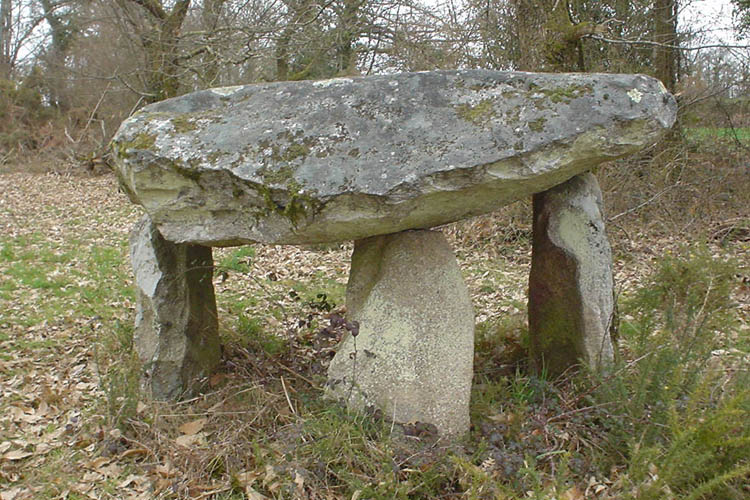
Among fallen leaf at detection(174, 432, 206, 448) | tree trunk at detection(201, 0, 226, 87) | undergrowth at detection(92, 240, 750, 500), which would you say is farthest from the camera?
tree trunk at detection(201, 0, 226, 87)

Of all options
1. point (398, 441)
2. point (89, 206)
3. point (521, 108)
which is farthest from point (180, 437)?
point (89, 206)

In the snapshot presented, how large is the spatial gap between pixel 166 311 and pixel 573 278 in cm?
212

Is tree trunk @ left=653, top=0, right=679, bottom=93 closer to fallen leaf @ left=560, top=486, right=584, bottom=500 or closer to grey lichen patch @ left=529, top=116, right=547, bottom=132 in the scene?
grey lichen patch @ left=529, top=116, right=547, bottom=132

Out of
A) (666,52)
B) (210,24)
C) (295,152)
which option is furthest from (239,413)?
(210,24)

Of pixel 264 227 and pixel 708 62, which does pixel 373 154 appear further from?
pixel 708 62

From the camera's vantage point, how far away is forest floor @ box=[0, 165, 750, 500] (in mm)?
2719

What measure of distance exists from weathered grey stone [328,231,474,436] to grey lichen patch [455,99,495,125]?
2.25ft

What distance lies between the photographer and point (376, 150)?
274 cm

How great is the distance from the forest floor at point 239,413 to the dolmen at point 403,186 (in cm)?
26

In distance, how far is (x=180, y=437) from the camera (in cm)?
313

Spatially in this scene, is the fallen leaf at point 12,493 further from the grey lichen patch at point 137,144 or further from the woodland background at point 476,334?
the grey lichen patch at point 137,144

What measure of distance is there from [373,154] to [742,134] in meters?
6.70

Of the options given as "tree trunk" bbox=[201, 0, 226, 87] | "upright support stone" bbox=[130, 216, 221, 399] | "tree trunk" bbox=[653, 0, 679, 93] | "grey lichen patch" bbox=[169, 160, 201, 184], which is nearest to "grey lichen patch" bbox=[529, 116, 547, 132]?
"grey lichen patch" bbox=[169, 160, 201, 184]

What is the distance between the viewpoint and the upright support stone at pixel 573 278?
10.8 feet
